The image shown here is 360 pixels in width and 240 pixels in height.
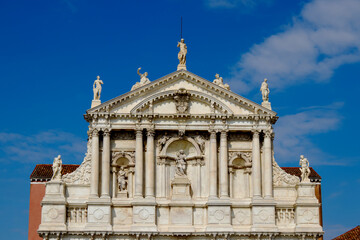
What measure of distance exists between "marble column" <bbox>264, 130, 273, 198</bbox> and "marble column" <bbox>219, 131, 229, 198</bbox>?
5.82ft

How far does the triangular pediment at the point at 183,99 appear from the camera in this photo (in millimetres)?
33656

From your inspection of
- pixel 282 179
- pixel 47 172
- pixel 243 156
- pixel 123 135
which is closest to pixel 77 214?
pixel 123 135

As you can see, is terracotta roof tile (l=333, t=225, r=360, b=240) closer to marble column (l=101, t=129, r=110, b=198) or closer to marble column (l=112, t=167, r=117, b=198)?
marble column (l=112, t=167, r=117, b=198)

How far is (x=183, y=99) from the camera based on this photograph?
1332 inches

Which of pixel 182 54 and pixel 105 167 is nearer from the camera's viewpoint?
pixel 105 167

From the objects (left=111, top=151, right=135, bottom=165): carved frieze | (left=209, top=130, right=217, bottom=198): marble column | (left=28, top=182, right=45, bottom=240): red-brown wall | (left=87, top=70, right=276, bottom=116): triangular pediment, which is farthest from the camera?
(left=28, top=182, right=45, bottom=240): red-brown wall

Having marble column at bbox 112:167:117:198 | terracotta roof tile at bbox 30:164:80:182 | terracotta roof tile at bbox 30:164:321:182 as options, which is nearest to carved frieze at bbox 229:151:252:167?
marble column at bbox 112:167:117:198

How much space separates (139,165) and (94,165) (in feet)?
6.62

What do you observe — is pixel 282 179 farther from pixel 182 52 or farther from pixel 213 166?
pixel 182 52

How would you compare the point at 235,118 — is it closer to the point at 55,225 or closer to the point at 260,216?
the point at 260,216

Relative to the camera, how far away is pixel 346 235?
37938 mm

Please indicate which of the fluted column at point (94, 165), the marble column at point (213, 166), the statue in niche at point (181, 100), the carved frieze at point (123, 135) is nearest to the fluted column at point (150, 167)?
the carved frieze at point (123, 135)

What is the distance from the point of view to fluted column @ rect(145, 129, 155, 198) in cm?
3275

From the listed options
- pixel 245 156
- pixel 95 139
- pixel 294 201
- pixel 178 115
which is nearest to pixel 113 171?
pixel 95 139
